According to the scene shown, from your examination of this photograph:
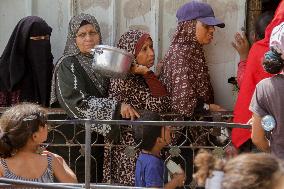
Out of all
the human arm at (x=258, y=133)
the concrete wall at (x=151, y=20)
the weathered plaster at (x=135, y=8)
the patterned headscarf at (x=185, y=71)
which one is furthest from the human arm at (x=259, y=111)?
the weathered plaster at (x=135, y=8)

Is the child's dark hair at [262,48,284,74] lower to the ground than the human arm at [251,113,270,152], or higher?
higher

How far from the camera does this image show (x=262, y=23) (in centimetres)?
634

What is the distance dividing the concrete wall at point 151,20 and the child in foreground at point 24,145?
2.14 m

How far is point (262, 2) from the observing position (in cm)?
680

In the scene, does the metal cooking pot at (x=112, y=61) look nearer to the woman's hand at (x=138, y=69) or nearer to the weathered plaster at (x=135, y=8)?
the woman's hand at (x=138, y=69)

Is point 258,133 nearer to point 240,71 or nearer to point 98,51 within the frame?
point 240,71

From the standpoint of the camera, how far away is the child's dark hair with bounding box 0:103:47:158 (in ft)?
16.4

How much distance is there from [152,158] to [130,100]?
67cm

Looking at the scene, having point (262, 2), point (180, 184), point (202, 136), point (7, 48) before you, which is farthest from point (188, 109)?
point (7, 48)

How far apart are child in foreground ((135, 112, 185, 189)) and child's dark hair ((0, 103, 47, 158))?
1221 mm

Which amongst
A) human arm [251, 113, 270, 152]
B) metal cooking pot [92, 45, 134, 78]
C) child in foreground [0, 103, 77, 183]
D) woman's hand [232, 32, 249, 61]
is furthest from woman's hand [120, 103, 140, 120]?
human arm [251, 113, 270, 152]

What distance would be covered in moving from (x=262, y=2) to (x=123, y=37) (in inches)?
48.9

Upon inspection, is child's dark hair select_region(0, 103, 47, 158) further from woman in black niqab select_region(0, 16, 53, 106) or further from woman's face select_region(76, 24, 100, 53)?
woman in black niqab select_region(0, 16, 53, 106)

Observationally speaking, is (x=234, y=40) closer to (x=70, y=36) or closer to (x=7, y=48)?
(x=70, y=36)
